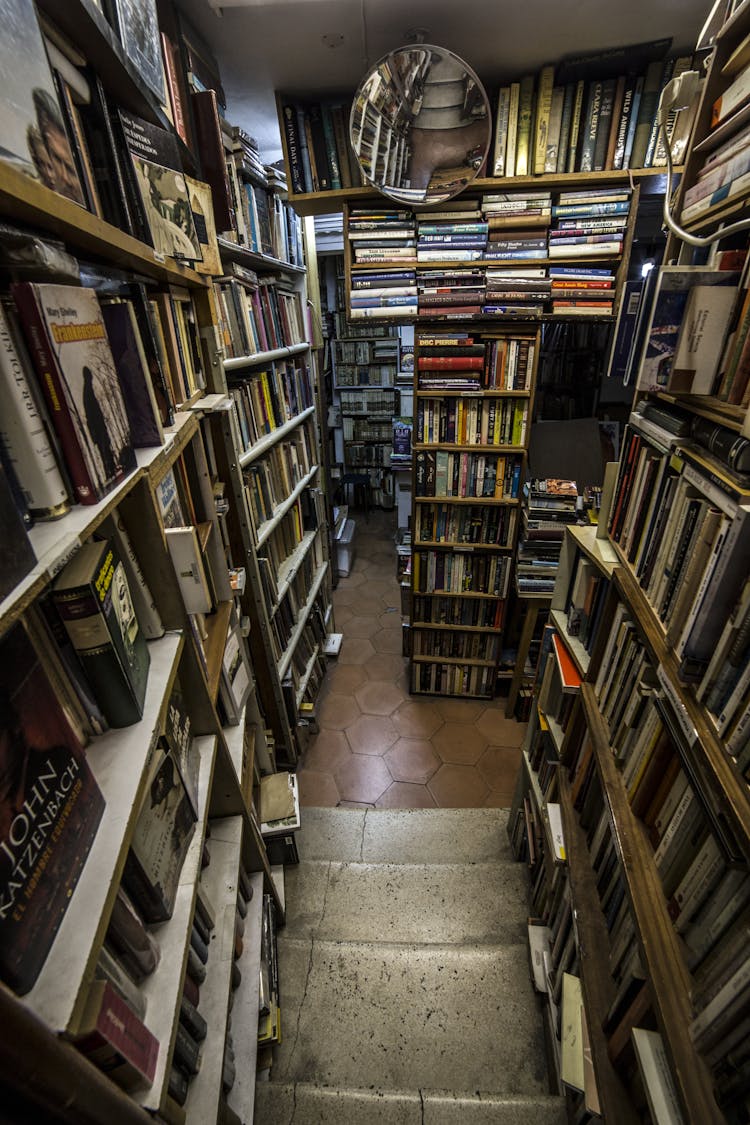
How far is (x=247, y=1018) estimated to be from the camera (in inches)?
45.4

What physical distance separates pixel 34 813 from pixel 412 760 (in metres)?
2.27

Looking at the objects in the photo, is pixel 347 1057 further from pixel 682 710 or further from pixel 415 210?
pixel 415 210

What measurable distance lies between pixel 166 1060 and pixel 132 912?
0.65 ft

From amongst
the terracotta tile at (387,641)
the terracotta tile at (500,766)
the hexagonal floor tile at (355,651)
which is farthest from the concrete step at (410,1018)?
the terracotta tile at (387,641)

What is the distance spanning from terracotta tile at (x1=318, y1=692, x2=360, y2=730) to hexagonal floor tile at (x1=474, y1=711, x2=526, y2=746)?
75 cm

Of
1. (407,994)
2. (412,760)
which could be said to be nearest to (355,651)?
(412,760)

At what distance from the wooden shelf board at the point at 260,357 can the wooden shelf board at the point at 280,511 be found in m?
0.63

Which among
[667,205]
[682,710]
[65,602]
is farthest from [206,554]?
[667,205]

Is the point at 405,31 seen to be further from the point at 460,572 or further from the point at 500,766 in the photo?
the point at 500,766

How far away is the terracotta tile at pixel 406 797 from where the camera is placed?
2.27 m

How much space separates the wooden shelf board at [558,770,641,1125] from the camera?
2.95ft

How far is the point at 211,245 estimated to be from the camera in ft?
4.30

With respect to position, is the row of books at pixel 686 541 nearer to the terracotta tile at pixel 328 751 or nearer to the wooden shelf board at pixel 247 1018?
the wooden shelf board at pixel 247 1018

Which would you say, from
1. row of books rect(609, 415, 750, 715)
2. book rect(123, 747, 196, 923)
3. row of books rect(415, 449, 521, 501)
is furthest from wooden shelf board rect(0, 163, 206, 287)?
row of books rect(415, 449, 521, 501)
